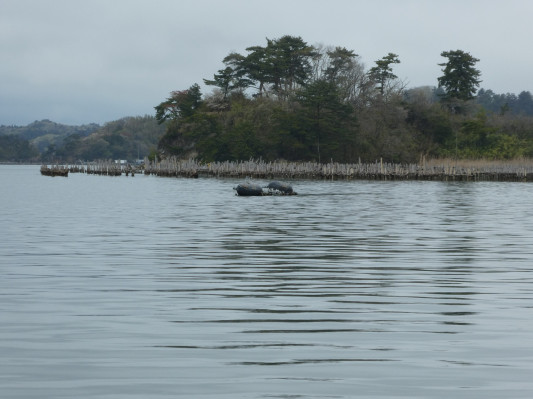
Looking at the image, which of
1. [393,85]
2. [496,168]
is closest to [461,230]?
[496,168]

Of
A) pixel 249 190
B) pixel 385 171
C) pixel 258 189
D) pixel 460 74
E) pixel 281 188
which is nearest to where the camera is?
pixel 249 190

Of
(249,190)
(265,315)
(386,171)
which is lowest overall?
(265,315)

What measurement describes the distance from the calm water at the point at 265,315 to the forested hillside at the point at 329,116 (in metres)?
67.1

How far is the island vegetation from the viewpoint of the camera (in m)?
92.8

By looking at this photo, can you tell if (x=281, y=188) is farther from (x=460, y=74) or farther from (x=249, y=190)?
(x=460, y=74)

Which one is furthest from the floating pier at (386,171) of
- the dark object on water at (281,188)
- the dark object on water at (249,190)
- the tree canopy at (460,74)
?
the dark object on water at (249,190)

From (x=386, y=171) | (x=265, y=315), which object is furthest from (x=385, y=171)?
(x=265, y=315)

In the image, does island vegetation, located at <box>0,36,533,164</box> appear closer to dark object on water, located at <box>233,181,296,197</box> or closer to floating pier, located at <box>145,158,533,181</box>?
floating pier, located at <box>145,158,533,181</box>

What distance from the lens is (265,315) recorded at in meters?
11.6

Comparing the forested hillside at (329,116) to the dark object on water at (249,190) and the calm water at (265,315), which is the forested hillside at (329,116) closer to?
the dark object on water at (249,190)

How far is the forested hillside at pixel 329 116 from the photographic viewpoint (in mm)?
92625

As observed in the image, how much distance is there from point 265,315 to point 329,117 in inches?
3170

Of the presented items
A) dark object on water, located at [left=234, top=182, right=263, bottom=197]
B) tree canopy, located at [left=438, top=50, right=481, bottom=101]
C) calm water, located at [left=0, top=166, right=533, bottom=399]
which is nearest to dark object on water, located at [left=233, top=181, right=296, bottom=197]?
dark object on water, located at [left=234, top=182, right=263, bottom=197]

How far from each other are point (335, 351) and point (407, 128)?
95.3m
